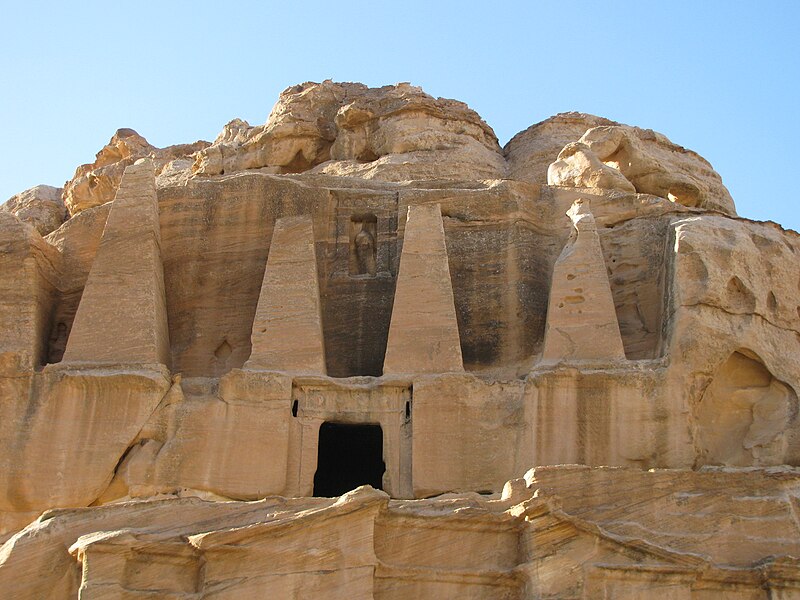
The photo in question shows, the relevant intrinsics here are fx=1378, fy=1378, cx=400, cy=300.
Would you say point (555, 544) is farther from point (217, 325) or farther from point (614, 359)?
point (217, 325)

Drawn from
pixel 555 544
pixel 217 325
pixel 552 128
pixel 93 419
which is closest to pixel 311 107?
pixel 552 128

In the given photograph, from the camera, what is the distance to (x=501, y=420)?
2022cm

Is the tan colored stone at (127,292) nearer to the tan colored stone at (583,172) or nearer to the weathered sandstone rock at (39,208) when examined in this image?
the tan colored stone at (583,172)

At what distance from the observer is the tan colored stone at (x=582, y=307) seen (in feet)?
67.7

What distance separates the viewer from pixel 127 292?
21781 millimetres

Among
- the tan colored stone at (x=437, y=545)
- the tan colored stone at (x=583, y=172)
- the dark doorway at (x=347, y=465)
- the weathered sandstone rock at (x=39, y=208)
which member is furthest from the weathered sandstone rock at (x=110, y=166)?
the tan colored stone at (x=437, y=545)

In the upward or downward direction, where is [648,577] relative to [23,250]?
downward

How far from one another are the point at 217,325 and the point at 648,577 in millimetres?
8950

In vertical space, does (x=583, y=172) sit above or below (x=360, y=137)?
below

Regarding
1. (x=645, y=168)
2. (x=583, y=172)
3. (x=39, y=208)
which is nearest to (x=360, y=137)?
(x=645, y=168)

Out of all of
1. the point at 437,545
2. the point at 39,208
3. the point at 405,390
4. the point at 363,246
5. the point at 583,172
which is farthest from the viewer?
the point at 39,208

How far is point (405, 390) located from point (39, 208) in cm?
1455

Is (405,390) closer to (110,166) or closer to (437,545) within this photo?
(437,545)

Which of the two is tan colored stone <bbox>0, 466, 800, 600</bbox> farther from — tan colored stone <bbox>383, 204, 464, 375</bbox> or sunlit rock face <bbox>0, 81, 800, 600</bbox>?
tan colored stone <bbox>383, 204, 464, 375</bbox>
